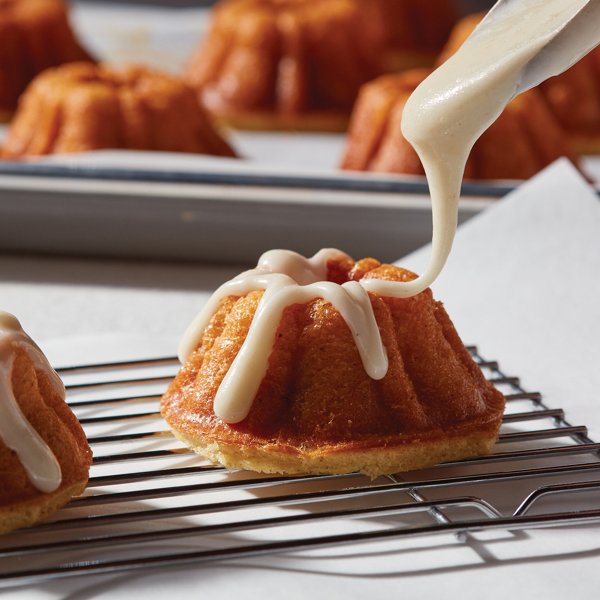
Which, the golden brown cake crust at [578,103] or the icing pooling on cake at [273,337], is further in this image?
the golden brown cake crust at [578,103]

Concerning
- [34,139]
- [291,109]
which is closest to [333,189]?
[34,139]

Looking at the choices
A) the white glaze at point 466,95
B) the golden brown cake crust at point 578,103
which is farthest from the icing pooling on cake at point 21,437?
the golden brown cake crust at point 578,103

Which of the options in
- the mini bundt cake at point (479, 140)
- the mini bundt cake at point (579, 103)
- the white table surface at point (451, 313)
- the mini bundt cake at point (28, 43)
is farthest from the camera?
the mini bundt cake at point (28, 43)

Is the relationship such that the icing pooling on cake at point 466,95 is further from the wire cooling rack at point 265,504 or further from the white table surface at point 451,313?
the white table surface at point 451,313

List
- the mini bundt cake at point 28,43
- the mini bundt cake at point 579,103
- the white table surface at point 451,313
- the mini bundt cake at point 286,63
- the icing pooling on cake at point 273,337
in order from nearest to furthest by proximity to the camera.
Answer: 1. the white table surface at point 451,313
2. the icing pooling on cake at point 273,337
3. the mini bundt cake at point 579,103
4. the mini bundt cake at point 286,63
5. the mini bundt cake at point 28,43

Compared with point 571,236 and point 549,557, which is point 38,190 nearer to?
point 571,236

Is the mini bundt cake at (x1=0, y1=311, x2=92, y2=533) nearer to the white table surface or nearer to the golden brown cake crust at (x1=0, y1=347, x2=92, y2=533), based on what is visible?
the golden brown cake crust at (x1=0, y1=347, x2=92, y2=533)
